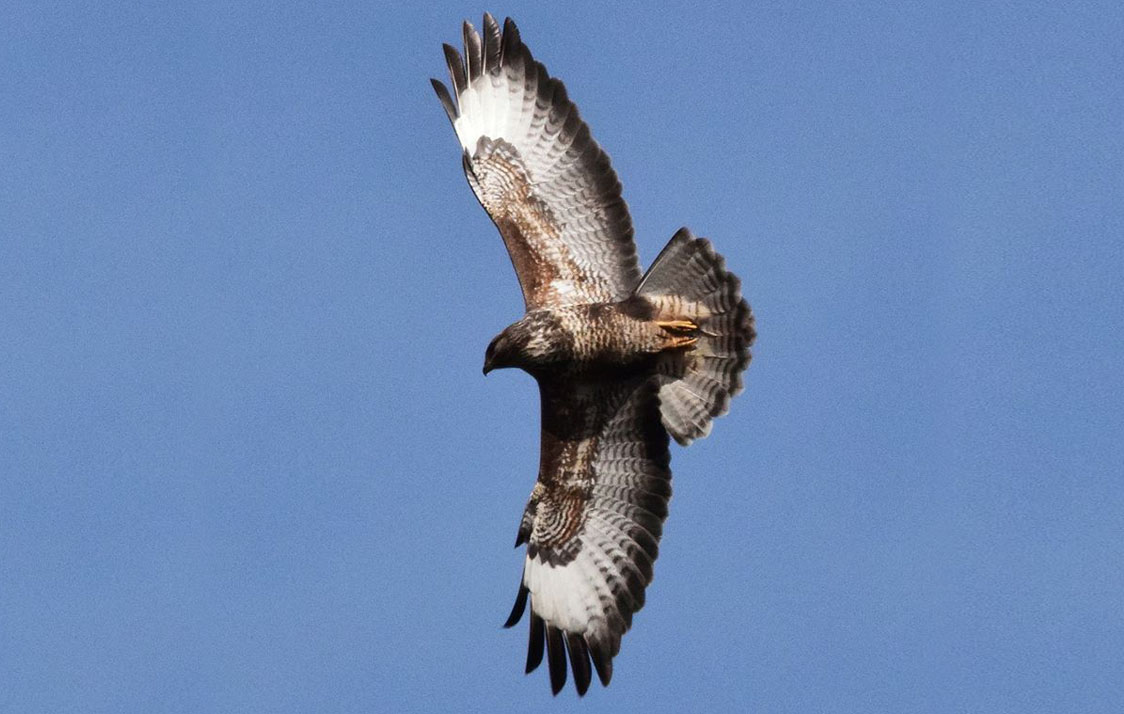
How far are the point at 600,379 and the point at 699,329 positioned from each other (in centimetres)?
75

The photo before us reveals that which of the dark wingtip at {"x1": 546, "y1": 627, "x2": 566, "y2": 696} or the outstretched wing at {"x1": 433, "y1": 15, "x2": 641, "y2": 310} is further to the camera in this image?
the outstretched wing at {"x1": 433, "y1": 15, "x2": 641, "y2": 310}

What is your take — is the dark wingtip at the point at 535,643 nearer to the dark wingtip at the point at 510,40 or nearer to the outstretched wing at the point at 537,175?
the outstretched wing at the point at 537,175

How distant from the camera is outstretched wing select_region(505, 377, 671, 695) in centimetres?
1231

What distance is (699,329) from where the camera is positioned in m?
12.2

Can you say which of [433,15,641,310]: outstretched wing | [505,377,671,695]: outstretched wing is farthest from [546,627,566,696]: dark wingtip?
[433,15,641,310]: outstretched wing

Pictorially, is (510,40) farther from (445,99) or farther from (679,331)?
(679,331)

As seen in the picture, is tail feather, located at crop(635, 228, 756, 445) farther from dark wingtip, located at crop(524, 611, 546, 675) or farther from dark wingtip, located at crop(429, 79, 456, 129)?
dark wingtip, located at crop(429, 79, 456, 129)

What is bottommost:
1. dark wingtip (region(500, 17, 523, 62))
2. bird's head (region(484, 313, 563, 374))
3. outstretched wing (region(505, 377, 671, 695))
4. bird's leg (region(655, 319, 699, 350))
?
outstretched wing (region(505, 377, 671, 695))

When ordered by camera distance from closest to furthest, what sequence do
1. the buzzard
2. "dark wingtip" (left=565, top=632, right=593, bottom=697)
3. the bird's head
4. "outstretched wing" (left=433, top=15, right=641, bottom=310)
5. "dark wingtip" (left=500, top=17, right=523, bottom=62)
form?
the bird's head < the buzzard < "dark wingtip" (left=565, top=632, right=593, bottom=697) < "outstretched wing" (left=433, top=15, right=641, bottom=310) < "dark wingtip" (left=500, top=17, right=523, bottom=62)

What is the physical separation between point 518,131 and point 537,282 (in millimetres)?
1296

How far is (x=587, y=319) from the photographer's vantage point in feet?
39.9

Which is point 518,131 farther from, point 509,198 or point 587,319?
point 587,319

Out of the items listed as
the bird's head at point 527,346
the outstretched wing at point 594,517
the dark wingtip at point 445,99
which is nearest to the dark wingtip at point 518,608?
the outstretched wing at point 594,517

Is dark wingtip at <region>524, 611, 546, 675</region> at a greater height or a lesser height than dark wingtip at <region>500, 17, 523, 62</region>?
lesser
